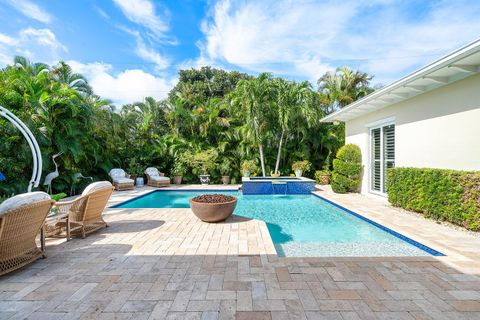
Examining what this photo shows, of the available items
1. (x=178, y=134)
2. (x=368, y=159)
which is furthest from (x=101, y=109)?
(x=368, y=159)

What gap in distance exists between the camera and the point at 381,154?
32.8 ft

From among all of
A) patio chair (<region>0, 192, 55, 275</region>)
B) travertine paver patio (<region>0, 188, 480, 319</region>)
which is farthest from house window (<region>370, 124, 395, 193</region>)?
patio chair (<region>0, 192, 55, 275</region>)

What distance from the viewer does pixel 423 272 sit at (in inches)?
138

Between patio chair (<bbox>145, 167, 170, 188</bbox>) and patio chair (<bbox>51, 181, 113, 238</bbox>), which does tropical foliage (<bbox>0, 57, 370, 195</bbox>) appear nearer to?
patio chair (<bbox>145, 167, 170, 188</bbox>)

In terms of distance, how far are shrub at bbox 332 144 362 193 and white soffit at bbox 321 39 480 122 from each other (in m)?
2.53

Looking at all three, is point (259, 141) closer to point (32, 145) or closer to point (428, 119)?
point (428, 119)

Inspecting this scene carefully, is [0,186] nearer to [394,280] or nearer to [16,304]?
[16,304]

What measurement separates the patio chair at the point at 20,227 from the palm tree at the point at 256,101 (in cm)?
1159

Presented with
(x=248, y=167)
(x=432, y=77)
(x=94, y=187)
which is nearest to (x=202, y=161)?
(x=248, y=167)

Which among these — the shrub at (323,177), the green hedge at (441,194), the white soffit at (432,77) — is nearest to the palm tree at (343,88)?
the shrub at (323,177)

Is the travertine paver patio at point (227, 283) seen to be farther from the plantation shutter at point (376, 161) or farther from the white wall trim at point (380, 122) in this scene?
the plantation shutter at point (376, 161)

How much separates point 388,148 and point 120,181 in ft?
40.6

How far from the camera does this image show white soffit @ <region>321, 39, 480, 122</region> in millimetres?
5172

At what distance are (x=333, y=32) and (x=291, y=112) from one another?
4551 millimetres
